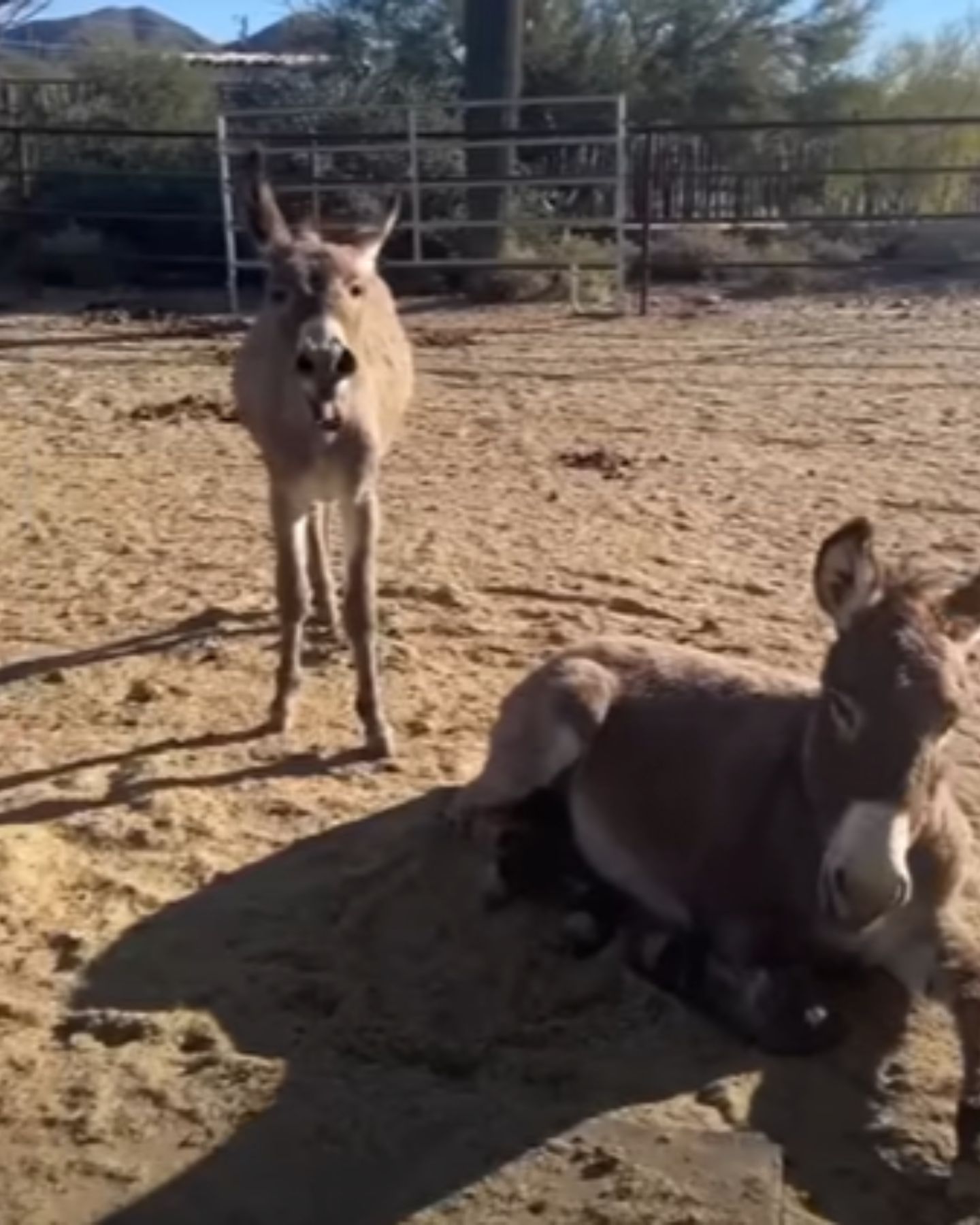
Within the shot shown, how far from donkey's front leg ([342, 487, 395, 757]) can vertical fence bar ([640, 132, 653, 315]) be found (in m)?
11.1

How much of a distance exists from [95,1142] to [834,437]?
7.91 meters

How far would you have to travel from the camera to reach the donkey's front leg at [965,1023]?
3.50 meters

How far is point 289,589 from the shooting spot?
615 cm

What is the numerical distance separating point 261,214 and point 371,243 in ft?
1.29

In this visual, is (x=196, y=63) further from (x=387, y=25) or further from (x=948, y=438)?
(x=948, y=438)

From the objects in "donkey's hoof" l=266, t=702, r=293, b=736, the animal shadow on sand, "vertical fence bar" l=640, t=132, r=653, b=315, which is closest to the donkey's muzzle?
"donkey's hoof" l=266, t=702, r=293, b=736

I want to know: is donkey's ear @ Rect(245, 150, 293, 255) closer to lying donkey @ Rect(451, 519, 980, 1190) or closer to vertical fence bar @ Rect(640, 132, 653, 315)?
lying donkey @ Rect(451, 519, 980, 1190)

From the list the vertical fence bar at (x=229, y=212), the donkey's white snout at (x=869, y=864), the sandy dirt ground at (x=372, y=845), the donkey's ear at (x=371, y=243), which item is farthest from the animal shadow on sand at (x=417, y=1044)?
the vertical fence bar at (x=229, y=212)

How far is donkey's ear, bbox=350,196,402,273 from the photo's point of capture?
6188 millimetres

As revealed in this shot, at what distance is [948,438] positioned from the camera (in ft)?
34.8

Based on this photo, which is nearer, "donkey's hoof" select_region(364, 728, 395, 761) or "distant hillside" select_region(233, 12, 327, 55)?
"donkey's hoof" select_region(364, 728, 395, 761)

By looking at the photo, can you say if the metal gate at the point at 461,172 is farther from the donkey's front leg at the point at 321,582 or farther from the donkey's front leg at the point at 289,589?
the donkey's front leg at the point at 289,589

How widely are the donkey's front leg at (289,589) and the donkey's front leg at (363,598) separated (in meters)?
0.16

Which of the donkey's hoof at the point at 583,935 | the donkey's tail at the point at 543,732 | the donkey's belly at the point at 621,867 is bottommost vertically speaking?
the donkey's hoof at the point at 583,935
